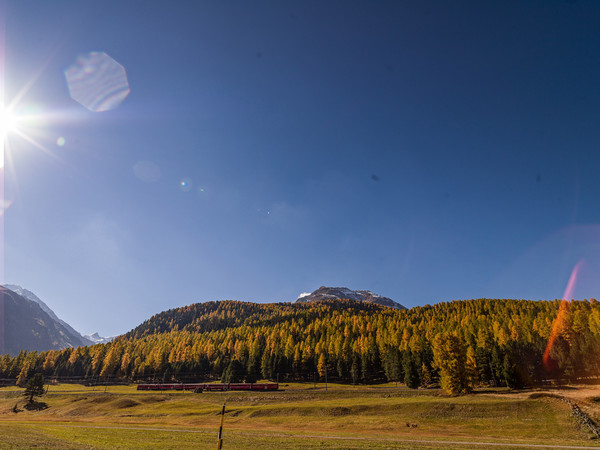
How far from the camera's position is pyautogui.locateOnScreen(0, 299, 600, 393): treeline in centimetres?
8212

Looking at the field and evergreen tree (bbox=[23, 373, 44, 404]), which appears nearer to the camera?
the field

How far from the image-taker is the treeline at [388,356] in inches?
3233

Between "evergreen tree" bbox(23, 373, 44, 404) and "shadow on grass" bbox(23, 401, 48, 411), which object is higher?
"evergreen tree" bbox(23, 373, 44, 404)

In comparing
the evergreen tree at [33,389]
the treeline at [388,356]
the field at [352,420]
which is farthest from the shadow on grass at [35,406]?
the treeline at [388,356]

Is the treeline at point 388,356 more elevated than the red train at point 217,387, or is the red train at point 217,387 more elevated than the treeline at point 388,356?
the treeline at point 388,356

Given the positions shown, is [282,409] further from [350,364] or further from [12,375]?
[12,375]

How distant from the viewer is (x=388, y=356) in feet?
354

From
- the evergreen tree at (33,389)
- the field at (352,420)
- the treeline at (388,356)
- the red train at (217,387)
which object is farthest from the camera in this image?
the red train at (217,387)

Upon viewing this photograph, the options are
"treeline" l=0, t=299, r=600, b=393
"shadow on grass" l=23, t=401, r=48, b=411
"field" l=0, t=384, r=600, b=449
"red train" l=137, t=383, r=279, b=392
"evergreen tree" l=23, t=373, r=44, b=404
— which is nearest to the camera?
"field" l=0, t=384, r=600, b=449

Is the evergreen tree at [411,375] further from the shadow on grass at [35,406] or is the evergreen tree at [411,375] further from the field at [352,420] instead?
the shadow on grass at [35,406]

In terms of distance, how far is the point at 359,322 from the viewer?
570 feet

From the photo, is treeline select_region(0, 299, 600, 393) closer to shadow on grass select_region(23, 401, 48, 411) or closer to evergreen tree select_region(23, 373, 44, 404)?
shadow on grass select_region(23, 401, 48, 411)

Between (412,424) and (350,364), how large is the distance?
7115 cm

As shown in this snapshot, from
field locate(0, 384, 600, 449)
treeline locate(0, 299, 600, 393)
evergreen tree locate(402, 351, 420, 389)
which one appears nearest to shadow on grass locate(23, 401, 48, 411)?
field locate(0, 384, 600, 449)
